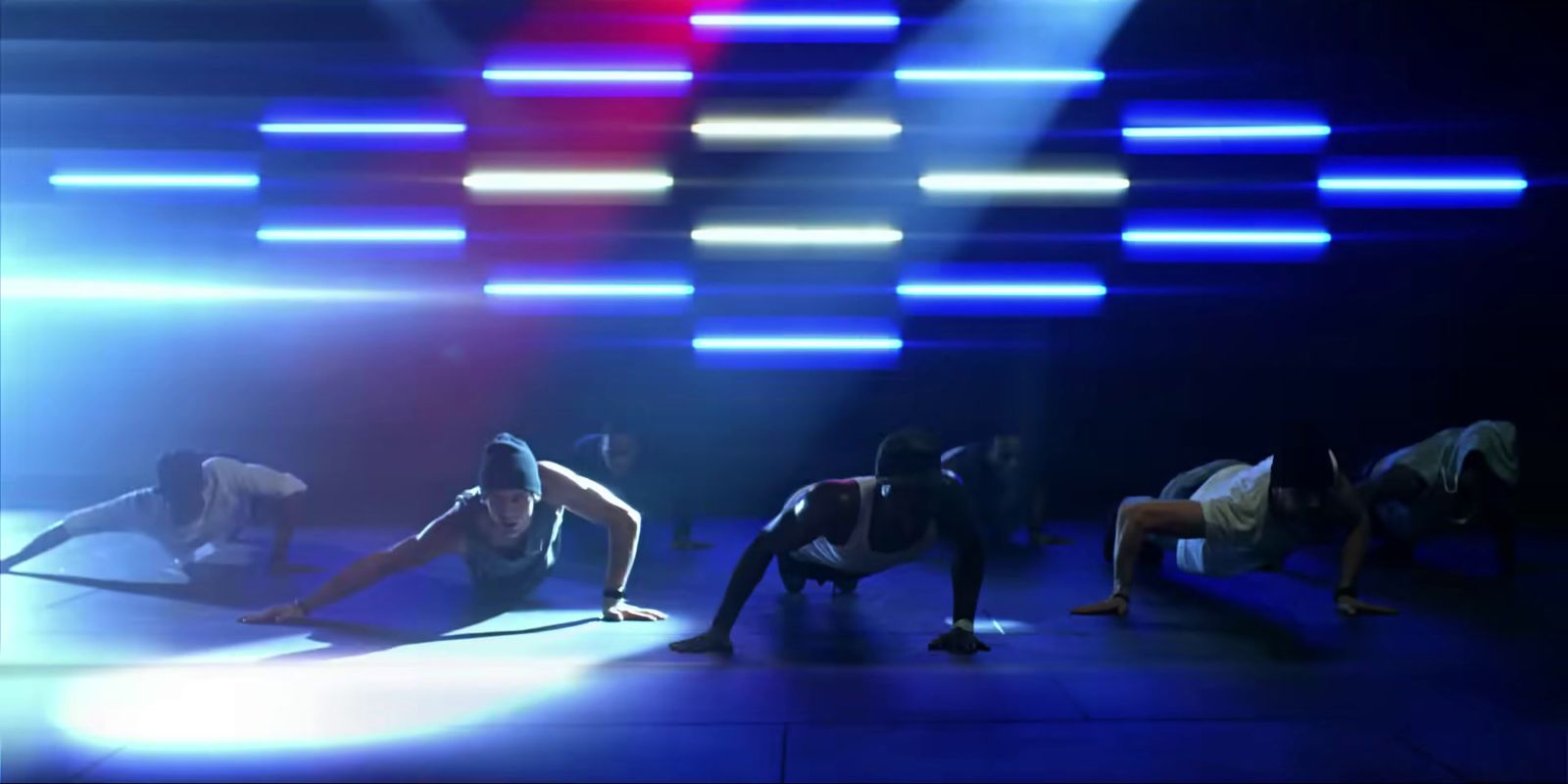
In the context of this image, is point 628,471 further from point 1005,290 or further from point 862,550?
point 1005,290

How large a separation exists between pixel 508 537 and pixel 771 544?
1474 millimetres

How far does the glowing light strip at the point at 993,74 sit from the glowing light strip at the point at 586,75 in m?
1.63

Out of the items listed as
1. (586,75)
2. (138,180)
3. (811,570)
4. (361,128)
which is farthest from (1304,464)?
(138,180)

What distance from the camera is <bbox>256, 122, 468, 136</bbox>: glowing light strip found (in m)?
7.61

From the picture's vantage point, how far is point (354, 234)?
311 inches

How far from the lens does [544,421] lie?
9.02 meters

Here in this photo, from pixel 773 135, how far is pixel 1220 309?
149 inches

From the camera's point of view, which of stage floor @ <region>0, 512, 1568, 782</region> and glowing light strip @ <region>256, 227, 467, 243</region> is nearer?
stage floor @ <region>0, 512, 1568, 782</region>

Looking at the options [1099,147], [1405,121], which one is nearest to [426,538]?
[1099,147]

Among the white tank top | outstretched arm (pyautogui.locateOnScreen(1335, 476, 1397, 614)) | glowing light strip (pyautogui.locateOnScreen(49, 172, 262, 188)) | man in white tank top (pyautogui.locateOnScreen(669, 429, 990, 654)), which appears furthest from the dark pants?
glowing light strip (pyautogui.locateOnScreen(49, 172, 262, 188))

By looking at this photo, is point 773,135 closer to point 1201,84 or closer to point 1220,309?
point 1201,84

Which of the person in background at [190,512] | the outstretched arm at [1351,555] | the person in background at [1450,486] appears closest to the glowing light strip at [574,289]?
the person in background at [190,512]

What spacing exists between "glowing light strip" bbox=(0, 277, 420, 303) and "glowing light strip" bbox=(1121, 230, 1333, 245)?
19.0ft

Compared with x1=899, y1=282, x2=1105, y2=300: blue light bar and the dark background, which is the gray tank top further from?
x1=899, y1=282, x2=1105, y2=300: blue light bar
